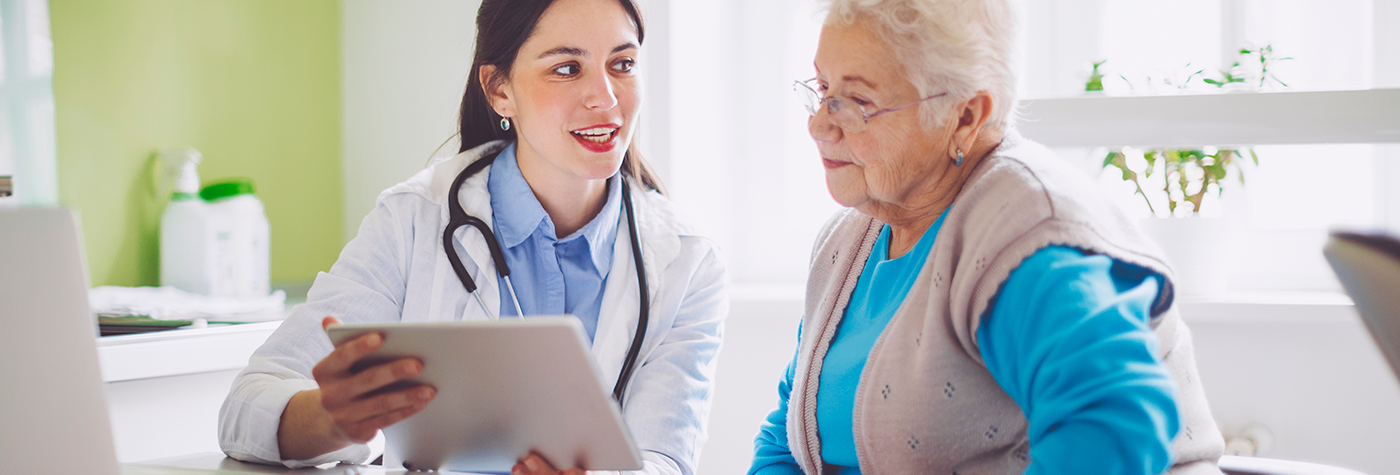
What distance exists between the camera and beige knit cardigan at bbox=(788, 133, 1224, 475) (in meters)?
0.79

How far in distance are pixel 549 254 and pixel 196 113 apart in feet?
3.54

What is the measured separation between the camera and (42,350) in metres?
0.61

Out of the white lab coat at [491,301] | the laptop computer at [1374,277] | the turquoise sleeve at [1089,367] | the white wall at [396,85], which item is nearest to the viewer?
the laptop computer at [1374,277]

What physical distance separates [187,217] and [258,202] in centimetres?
15

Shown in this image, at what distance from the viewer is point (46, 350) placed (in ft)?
2.02

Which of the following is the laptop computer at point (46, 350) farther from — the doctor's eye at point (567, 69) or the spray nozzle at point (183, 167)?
the spray nozzle at point (183, 167)

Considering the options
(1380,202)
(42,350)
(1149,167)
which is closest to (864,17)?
(42,350)

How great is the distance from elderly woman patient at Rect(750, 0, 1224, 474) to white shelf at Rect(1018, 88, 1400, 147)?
0.25m

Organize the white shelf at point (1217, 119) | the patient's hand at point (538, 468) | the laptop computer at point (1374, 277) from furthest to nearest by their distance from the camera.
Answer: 1. the white shelf at point (1217, 119)
2. the patient's hand at point (538, 468)
3. the laptop computer at point (1374, 277)

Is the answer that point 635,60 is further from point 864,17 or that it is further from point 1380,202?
point 1380,202

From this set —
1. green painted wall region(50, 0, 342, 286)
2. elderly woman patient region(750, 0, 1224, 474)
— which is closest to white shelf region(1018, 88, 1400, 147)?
elderly woman patient region(750, 0, 1224, 474)

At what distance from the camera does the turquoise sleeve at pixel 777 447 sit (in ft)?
3.76

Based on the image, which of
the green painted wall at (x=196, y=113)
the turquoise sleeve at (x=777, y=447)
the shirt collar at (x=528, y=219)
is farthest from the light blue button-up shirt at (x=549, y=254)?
the green painted wall at (x=196, y=113)

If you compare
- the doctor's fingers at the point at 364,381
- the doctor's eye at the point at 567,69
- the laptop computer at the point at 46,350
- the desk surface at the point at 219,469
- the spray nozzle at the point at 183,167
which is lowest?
the desk surface at the point at 219,469
